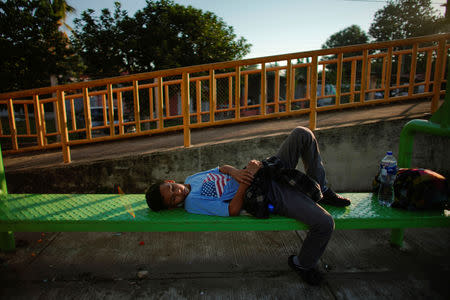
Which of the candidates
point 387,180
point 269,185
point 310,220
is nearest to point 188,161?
point 269,185

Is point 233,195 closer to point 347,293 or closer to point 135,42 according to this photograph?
point 347,293

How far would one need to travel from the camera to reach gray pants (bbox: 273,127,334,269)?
201cm

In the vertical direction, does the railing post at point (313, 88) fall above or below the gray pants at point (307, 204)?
above

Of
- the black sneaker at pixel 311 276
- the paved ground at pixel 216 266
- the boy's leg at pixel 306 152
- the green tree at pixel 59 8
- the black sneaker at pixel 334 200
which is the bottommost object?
the paved ground at pixel 216 266

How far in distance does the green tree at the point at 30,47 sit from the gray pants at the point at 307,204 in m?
12.9

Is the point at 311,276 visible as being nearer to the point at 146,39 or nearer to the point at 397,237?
the point at 397,237

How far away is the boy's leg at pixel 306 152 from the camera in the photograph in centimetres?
233

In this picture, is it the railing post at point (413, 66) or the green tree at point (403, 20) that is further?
the green tree at point (403, 20)

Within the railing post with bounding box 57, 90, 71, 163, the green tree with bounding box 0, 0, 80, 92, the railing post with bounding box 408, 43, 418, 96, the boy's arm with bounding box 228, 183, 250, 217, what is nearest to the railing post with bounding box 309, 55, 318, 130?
the railing post with bounding box 408, 43, 418, 96

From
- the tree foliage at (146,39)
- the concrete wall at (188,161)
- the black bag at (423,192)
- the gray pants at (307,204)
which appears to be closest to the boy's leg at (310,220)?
the gray pants at (307,204)

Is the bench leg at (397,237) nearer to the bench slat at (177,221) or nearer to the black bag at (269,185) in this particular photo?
the bench slat at (177,221)

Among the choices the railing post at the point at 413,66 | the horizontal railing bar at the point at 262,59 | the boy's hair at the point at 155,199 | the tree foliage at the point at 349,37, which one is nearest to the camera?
the boy's hair at the point at 155,199

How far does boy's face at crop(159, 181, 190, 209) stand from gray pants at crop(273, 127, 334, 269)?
0.79m

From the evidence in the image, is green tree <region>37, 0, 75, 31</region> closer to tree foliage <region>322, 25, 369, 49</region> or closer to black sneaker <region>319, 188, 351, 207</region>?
black sneaker <region>319, 188, 351, 207</region>
